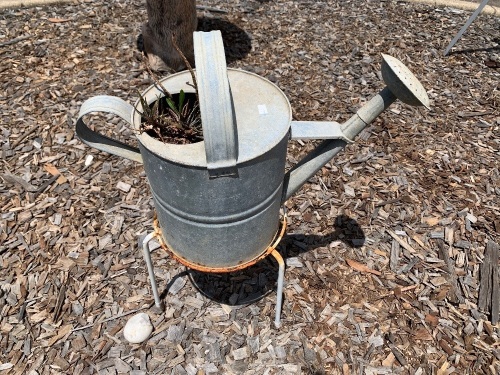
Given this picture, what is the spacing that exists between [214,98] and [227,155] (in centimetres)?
18

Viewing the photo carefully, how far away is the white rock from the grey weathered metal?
0.60 metres

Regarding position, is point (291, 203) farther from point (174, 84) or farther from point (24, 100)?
point (24, 100)

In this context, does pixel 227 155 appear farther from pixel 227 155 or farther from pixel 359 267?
pixel 359 267

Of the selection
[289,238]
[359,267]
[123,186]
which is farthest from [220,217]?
[123,186]

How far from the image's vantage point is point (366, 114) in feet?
5.04

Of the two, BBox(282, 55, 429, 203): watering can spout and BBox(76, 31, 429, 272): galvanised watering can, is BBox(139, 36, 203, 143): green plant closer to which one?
BBox(76, 31, 429, 272): galvanised watering can

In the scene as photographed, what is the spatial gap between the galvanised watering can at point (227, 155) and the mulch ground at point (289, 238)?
650 mm

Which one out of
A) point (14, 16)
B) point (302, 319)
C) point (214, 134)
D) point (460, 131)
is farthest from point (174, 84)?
point (14, 16)

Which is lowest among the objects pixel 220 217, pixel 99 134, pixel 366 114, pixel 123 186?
pixel 123 186

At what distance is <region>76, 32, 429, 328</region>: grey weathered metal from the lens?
1219 mm

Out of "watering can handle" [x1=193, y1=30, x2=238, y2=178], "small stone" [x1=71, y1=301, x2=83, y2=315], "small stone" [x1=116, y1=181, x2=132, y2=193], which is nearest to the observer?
"watering can handle" [x1=193, y1=30, x2=238, y2=178]

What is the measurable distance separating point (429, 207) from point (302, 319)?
3.91ft

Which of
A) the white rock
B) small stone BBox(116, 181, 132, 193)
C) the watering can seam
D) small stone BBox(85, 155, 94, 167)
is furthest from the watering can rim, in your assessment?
small stone BBox(85, 155, 94, 167)

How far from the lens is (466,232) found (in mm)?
2564
